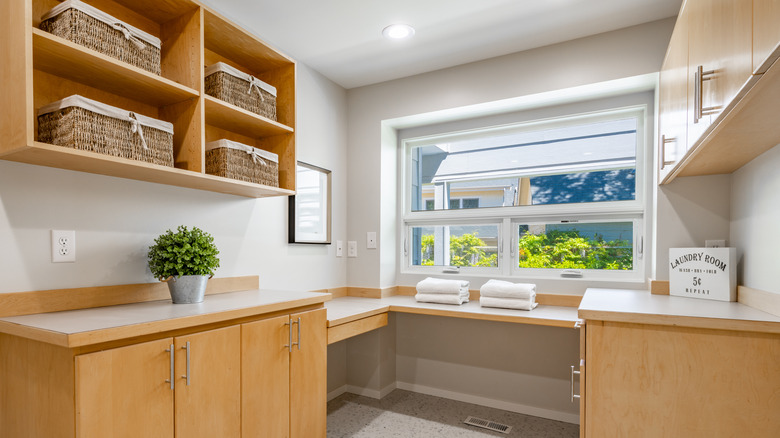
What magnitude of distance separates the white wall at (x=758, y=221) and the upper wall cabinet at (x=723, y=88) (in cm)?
7

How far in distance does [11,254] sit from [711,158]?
8.80ft

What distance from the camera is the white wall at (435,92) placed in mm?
2340

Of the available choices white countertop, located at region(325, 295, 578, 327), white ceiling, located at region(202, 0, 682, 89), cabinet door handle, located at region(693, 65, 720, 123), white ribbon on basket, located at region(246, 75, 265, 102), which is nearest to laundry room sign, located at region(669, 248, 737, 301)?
white countertop, located at region(325, 295, 578, 327)

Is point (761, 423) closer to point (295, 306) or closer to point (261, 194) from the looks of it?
point (295, 306)

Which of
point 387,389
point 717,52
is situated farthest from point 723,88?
point 387,389

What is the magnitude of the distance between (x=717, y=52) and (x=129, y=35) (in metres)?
1.94

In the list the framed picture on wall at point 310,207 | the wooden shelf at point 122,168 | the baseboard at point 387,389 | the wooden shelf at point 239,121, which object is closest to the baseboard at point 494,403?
the baseboard at point 387,389

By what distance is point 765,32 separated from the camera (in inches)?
33.1

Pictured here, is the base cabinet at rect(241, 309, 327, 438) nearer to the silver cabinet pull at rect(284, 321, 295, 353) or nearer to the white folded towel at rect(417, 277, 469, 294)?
the silver cabinet pull at rect(284, 321, 295, 353)

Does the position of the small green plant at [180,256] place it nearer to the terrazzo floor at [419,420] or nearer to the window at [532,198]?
the terrazzo floor at [419,420]

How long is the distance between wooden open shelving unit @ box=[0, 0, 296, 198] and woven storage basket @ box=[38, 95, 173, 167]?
0.04 metres

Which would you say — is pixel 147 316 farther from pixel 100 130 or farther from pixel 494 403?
pixel 494 403

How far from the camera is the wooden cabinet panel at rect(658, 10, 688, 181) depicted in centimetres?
159

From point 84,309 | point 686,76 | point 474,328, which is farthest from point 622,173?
point 84,309
